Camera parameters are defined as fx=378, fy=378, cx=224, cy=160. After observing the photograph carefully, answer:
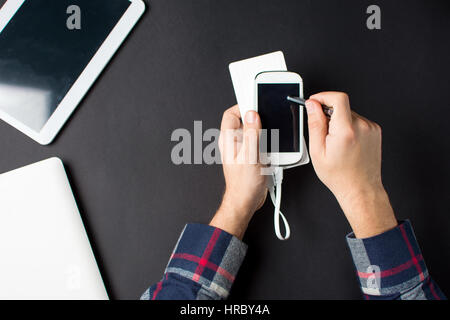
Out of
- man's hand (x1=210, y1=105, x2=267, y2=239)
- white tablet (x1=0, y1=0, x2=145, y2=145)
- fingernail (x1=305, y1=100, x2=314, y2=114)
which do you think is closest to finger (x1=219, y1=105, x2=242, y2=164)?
man's hand (x1=210, y1=105, x2=267, y2=239)

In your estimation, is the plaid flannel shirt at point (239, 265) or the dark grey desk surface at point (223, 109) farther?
the dark grey desk surface at point (223, 109)

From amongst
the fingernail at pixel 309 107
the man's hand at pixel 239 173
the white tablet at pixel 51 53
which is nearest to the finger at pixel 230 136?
the man's hand at pixel 239 173

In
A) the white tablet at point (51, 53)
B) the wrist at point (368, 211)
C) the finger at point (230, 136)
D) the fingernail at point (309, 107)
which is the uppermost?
the white tablet at point (51, 53)

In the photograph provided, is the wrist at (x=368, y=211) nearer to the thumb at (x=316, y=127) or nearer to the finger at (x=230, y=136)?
the thumb at (x=316, y=127)

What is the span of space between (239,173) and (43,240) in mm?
367

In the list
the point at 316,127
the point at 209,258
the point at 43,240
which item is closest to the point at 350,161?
the point at 316,127

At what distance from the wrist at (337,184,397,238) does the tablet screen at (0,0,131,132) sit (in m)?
0.54

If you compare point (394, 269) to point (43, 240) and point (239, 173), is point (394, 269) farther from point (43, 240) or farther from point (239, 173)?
point (43, 240)

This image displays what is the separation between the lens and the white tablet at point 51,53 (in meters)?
0.70

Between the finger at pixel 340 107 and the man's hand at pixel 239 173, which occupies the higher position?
the finger at pixel 340 107

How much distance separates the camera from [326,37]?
0.72 metres

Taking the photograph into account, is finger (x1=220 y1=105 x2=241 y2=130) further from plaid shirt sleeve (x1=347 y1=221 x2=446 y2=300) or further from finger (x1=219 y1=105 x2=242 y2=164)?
plaid shirt sleeve (x1=347 y1=221 x2=446 y2=300)

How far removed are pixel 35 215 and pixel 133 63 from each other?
33 centimetres
